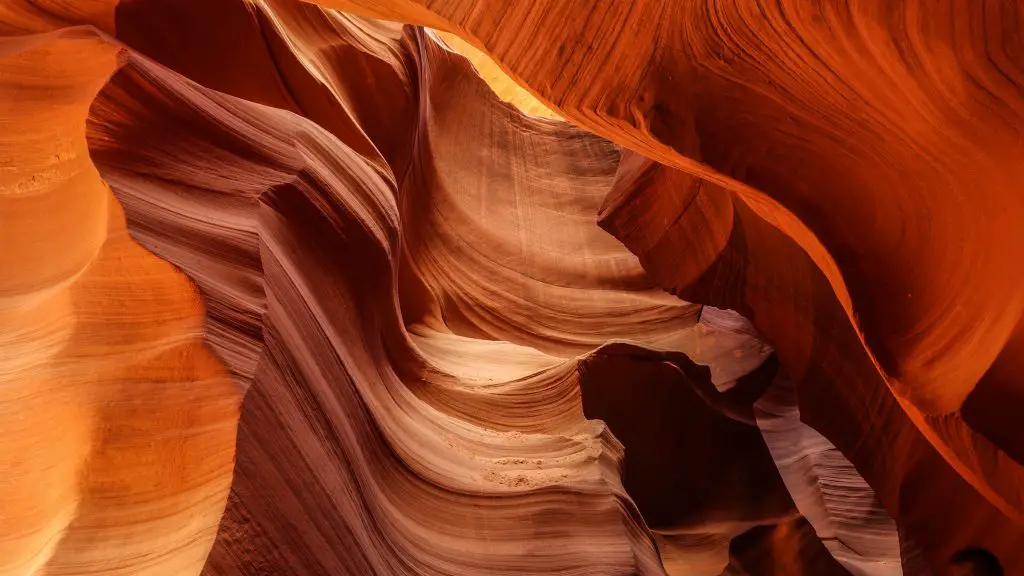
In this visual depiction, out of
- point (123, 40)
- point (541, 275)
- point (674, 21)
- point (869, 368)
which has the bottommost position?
point (541, 275)

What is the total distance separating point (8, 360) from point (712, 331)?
3.50m

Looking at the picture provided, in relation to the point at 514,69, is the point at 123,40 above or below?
below

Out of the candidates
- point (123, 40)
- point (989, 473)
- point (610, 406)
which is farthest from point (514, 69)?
point (610, 406)

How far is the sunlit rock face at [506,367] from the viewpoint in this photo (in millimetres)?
1737

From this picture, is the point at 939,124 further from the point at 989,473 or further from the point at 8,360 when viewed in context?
the point at 8,360

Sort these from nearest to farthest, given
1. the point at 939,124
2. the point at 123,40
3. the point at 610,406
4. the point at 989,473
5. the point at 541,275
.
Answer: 1. the point at 939,124
2. the point at 989,473
3. the point at 123,40
4. the point at 610,406
5. the point at 541,275

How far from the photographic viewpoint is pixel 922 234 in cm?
193

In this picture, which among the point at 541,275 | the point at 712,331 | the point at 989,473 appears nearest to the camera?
the point at 989,473

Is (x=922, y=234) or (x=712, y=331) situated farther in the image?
(x=712, y=331)

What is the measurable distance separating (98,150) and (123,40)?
1013 millimetres

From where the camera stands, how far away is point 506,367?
412cm

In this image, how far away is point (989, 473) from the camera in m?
2.07

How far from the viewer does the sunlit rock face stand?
174 centimetres

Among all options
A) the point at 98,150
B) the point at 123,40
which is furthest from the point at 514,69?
the point at 123,40
